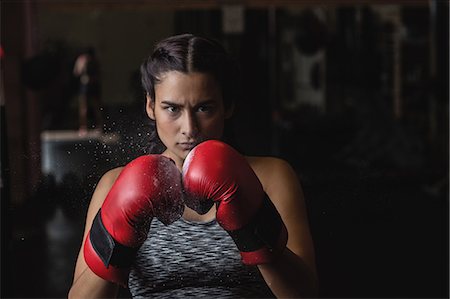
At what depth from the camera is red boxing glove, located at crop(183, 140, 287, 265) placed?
0.99 metres

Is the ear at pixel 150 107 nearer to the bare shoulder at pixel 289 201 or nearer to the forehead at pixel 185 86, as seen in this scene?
the forehead at pixel 185 86

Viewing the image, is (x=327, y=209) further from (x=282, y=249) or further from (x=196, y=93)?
(x=196, y=93)

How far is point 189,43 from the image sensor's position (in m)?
1.09

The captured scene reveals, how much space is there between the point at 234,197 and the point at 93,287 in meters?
0.24

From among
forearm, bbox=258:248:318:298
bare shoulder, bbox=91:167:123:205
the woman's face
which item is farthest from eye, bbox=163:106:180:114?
forearm, bbox=258:248:318:298

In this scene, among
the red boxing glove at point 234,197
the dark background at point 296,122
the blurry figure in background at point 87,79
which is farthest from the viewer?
the blurry figure in background at point 87,79

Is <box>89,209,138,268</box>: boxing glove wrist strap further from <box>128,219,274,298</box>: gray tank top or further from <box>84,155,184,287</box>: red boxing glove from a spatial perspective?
<box>128,219,274,298</box>: gray tank top

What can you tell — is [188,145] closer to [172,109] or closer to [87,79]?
[172,109]

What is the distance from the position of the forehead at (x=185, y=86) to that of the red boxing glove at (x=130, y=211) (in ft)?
0.32

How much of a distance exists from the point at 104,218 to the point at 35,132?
1602 millimetres

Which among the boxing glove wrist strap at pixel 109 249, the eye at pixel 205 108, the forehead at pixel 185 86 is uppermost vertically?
the forehead at pixel 185 86

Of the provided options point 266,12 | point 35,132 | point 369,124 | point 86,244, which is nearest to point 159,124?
point 86,244

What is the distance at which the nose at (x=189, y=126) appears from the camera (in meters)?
1.07

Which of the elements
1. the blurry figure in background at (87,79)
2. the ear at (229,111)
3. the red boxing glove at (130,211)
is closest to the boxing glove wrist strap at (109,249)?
the red boxing glove at (130,211)
